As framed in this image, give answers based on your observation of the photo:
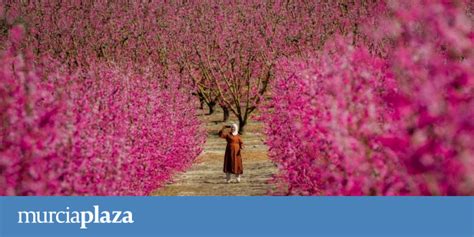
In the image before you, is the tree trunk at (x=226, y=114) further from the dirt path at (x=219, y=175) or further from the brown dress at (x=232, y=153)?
the brown dress at (x=232, y=153)

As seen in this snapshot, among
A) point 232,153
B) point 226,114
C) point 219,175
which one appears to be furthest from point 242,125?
point 232,153

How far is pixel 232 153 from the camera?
66.0 ft

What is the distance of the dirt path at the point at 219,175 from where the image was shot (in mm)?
19422

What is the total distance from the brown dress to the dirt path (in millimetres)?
388

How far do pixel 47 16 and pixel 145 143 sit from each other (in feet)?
68.1

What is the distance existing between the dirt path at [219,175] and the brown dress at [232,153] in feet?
1.27

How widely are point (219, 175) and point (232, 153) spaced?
338 cm

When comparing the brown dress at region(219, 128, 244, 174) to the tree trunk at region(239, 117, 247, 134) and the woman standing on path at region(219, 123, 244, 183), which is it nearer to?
the woman standing on path at region(219, 123, 244, 183)

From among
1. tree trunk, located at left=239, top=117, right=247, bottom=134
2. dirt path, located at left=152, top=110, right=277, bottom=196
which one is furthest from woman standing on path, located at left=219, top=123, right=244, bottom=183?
tree trunk, located at left=239, top=117, right=247, bottom=134

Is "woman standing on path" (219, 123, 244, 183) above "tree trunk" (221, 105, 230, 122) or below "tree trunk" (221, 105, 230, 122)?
above

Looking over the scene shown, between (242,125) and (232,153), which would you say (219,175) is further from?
(242,125)

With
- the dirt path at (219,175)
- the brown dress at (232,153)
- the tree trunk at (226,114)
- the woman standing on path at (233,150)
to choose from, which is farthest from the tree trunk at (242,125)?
the brown dress at (232,153)

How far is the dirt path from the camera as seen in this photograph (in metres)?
19.4

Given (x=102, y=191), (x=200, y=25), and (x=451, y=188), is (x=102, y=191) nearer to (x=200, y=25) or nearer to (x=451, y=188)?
(x=451, y=188)
